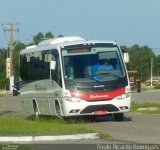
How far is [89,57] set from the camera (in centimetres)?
2473

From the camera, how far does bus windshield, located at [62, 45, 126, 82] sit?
Result: 24297mm

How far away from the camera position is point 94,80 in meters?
24.2

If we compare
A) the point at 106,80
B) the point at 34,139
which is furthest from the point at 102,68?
the point at 34,139

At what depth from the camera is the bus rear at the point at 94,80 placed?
24.1 m

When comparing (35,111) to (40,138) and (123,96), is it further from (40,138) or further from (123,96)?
(40,138)

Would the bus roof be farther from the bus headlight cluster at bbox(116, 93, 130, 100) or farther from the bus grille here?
the bus grille

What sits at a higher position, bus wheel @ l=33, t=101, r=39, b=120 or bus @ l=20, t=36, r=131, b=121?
bus @ l=20, t=36, r=131, b=121

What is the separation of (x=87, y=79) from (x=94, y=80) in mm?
261

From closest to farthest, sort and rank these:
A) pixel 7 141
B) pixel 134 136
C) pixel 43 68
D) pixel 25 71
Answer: pixel 7 141, pixel 134 136, pixel 43 68, pixel 25 71

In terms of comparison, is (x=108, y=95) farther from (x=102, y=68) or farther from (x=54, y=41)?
(x=54, y=41)

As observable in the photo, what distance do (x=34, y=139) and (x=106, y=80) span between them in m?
7.66

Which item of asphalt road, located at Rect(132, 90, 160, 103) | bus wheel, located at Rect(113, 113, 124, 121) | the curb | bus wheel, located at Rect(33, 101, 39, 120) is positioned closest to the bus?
bus wheel, located at Rect(113, 113, 124, 121)

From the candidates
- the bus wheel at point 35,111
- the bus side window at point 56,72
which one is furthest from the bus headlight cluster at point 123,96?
the bus wheel at point 35,111

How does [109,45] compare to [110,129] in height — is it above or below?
above
